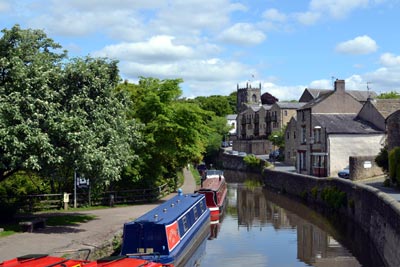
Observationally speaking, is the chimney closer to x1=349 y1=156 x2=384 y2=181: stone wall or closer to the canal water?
x1=349 y1=156 x2=384 y2=181: stone wall

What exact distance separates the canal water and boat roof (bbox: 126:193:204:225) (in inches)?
86.9

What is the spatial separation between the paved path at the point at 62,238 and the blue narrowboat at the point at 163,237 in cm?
153

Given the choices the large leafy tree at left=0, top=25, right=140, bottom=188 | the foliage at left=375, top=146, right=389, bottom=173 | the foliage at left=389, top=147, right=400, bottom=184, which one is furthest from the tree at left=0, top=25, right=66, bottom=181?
the foliage at left=375, top=146, right=389, bottom=173

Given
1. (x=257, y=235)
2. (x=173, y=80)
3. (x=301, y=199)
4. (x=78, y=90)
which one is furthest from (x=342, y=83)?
(x=78, y=90)

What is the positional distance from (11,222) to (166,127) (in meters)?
11.7

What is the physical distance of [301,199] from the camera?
43531mm

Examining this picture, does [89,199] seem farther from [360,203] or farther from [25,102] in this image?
[360,203]

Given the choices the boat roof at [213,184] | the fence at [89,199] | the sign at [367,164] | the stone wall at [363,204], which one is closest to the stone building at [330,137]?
the stone wall at [363,204]

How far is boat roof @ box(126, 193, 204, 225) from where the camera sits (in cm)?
2023

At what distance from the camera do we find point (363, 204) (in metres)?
27.8

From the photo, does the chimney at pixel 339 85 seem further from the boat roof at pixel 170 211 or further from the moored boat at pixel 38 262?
the moored boat at pixel 38 262

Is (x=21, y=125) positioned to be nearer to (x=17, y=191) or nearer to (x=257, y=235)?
(x=17, y=191)

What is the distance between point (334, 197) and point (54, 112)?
847 inches

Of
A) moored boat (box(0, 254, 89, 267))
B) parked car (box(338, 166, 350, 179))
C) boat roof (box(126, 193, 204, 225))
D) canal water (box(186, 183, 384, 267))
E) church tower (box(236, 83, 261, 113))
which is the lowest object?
canal water (box(186, 183, 384, 267))
